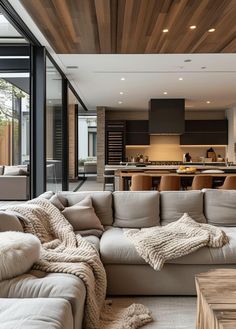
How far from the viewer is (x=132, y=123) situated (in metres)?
13.1

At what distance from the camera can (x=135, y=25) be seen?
14.7ft

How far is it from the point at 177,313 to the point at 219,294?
3.14 feet

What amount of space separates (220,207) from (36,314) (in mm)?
2814

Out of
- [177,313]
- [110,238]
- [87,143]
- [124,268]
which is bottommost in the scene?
[177,313]

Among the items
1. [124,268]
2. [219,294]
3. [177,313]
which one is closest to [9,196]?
[124,268]

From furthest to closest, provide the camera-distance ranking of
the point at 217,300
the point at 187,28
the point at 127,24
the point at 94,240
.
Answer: the point at 187,28 < the point at 127,24 < the point at 94,240 < the point at 217,300

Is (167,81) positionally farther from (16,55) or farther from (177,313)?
(177,313)

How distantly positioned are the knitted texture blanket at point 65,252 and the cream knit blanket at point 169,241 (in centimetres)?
46

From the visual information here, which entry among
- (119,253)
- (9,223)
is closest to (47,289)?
(9,223)

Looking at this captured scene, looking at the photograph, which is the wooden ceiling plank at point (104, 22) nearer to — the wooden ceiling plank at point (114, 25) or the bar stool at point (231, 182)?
the wooden ceiling plank at point (114, 25)

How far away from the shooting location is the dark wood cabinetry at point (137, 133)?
1296 cm

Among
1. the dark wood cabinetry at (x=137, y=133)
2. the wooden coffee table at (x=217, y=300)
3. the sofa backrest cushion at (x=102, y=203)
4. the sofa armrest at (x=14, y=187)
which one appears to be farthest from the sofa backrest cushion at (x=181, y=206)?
the dark wood cabinetry at (x=137, y=133)

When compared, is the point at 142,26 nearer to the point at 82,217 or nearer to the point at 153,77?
the point at 82,217

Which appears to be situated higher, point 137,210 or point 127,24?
point 127,24
